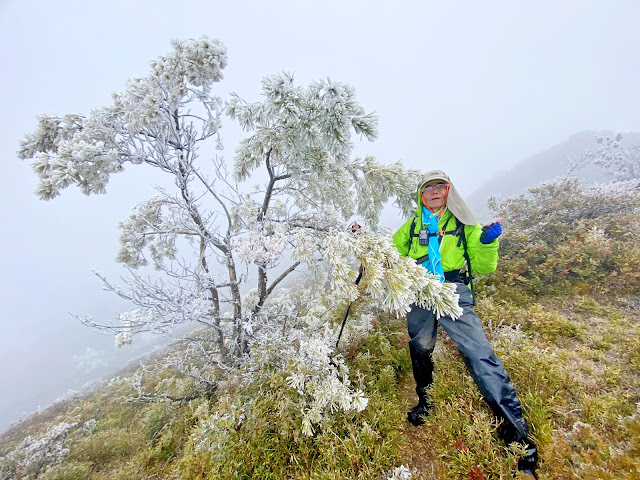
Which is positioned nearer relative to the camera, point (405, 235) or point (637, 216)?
point (405, 235)

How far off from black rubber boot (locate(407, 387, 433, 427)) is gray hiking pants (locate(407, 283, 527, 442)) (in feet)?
0.41

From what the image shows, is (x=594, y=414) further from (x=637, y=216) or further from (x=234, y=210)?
(x=637, y=216)

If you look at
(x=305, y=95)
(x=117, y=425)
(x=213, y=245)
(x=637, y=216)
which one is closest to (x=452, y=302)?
(x=305, y=95)

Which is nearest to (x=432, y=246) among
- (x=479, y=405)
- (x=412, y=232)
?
(x=412, y=232)

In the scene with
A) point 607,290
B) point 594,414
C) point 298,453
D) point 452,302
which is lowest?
→ point 607,290

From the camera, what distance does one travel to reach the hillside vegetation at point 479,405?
3.01 metres

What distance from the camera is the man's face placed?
3.97 m

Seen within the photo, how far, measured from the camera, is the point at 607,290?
5.82 meters

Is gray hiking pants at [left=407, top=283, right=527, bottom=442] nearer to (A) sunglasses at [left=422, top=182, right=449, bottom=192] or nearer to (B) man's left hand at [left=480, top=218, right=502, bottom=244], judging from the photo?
(B) man's left hand at [left=480, top=218, right=502, bottom=244]

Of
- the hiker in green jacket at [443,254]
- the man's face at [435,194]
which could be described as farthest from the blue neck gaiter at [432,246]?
the man's face at [435,194]

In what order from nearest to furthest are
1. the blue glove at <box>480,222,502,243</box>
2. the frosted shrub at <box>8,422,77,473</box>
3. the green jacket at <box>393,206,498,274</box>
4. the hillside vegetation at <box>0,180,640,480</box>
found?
the hillside vegetation at <box>0,180,640,480</box>, the blue glove at <box>480,222,502,243</box>, the green jacket at <box>393,206,498,274</box>, the frosted shrub at <box>8,422,77,473</box>

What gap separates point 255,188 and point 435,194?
3827 mm

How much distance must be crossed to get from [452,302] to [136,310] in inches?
189

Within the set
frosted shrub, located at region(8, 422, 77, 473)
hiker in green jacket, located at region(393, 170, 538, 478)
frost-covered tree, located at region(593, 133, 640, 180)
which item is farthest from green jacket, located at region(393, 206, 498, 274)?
frost-covered tree, located at region(593, 133, 640, 180)
